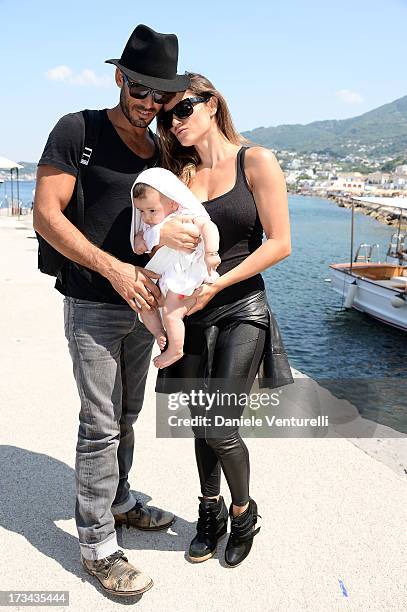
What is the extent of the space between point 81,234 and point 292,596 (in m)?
1.75

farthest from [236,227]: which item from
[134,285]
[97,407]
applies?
[97,407]

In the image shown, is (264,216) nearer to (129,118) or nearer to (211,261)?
(211,261)

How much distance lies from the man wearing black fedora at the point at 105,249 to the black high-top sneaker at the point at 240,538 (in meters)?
0.41

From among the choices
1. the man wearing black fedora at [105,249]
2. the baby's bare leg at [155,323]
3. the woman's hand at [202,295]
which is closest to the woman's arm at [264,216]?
the woman's hand at [202,295]

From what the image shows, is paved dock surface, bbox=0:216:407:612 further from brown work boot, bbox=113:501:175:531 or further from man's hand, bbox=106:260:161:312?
man's hand, bbox=106:260:161:312

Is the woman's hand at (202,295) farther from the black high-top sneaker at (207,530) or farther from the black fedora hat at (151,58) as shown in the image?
the black high-top sneaker at (207,530)

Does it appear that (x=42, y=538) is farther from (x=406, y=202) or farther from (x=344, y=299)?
(x=344, y=299)

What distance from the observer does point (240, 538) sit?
2.84 metres

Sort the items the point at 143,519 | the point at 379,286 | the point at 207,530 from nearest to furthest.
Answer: the point at 207,530 < the point at 143,519 < the point at 379,286

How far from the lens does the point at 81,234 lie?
2.48 metres

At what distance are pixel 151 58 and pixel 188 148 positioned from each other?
0.43m

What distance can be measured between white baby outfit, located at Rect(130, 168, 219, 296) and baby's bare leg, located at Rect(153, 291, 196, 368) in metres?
0.05

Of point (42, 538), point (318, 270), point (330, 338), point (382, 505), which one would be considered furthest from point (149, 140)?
point (318, 270)

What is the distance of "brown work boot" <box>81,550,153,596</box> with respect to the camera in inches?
101
